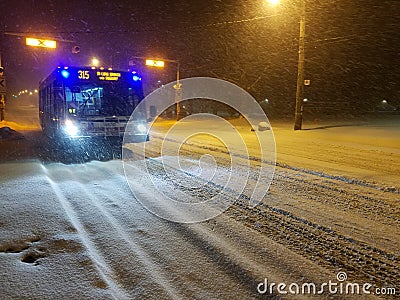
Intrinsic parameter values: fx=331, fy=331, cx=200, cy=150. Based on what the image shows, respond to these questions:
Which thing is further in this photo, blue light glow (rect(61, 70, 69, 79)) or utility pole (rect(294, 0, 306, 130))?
utility pole (rect(294, 0, 306, 130))

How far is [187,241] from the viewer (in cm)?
433

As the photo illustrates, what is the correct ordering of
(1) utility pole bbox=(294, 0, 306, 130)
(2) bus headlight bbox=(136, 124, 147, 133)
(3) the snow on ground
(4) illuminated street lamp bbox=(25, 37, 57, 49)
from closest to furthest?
(3) the snow on ground < (2) bus headlight bbox=(136, 124, 147, 133) < (1) utility pole bbox=(294, 0, 306, 130) < (4) illuminated street lamp bbox=(25, 37, 57, 49)

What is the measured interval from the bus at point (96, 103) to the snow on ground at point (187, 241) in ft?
14.9

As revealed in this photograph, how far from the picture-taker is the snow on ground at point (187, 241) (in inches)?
132

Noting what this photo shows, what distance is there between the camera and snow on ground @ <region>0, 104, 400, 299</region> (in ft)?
11.0

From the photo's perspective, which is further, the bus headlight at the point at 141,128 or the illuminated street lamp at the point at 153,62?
the illuminated street lamp at the point at 153,62

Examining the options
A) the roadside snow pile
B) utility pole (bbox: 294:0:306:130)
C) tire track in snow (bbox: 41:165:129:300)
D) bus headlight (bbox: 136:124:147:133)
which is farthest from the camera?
utility pole (bbox: 294:0:306:130)

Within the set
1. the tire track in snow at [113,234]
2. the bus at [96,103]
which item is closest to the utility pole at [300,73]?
the bus at [96,103]
